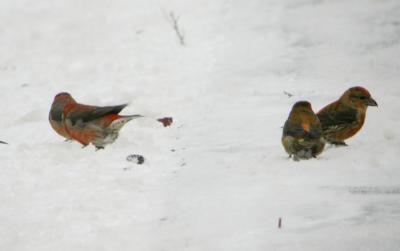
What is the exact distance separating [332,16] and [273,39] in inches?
55.3

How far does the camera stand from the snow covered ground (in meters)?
5.18

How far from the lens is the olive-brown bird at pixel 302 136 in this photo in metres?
6.94

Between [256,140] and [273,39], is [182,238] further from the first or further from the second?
[273,39]

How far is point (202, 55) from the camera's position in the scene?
1195 cm

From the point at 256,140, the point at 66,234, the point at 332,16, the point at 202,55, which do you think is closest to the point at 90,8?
Result: the point at 202,55

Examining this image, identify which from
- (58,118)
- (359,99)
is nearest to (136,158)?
(58,118)

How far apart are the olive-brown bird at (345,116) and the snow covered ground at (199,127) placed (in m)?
0.22

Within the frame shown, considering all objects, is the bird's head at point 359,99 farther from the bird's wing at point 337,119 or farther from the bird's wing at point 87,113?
the bird's wing at point 87,113

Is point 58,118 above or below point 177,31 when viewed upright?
above

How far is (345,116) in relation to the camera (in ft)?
25.7

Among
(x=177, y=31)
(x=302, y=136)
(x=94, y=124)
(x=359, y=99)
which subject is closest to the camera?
(x=302, y=136)

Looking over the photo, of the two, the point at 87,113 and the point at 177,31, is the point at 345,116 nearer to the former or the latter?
the point at 87,113

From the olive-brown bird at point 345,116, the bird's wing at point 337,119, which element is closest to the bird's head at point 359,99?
the olive-brown bird at point 345,116

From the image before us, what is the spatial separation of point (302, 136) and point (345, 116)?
112cm
